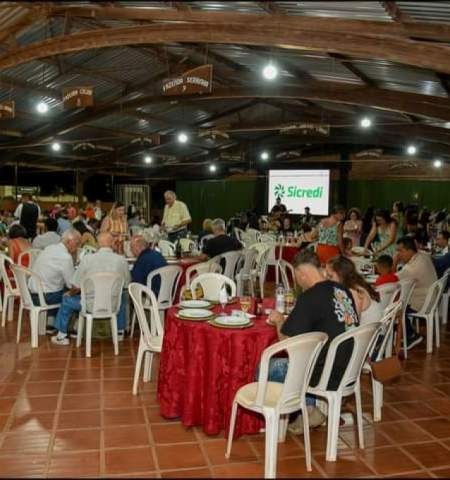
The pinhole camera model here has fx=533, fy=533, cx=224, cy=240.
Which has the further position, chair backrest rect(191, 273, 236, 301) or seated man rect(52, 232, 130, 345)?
seated man rect(52, 232, 130, 345)

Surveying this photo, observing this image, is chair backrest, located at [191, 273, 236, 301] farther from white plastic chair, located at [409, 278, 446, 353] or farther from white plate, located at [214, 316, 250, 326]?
white plastic chair, located at [409, 278, 446, 353]

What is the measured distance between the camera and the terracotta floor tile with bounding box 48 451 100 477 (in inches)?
110

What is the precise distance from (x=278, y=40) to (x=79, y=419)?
412 cm

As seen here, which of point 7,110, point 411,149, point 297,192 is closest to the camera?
point 7,110

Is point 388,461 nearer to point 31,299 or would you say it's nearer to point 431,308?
point 431,308

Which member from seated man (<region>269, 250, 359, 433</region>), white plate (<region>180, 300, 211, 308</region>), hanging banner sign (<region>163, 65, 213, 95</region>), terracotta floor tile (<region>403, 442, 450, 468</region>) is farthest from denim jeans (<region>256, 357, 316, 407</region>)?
hanging banner sign (<region>163, 65, 213, 95</region>)

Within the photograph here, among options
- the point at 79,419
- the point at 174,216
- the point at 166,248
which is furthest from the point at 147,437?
the point at 174,216

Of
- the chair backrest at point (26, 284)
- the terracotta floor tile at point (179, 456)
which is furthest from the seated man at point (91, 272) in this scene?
the terracotta floor tile at point (179, 456)

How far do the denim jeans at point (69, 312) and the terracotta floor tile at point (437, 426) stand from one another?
2893mm

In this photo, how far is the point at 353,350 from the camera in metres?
2.91

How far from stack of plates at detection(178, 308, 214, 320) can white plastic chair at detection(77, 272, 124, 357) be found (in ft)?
4.80

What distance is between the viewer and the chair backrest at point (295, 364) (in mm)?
2639

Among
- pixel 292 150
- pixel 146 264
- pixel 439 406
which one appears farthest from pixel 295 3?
pixel 292 150

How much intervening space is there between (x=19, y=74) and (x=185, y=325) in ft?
26.4
